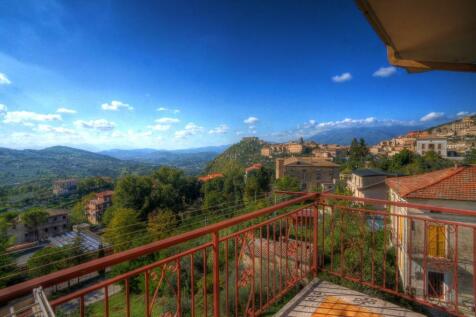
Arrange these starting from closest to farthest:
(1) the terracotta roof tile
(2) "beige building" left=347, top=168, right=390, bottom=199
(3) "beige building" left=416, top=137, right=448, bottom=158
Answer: (1) the terracotta roof tile, (2) "beige building" left=347, top=168, right=390, bottom=199, (3) "beige building" left=416, top=137, right=448, bottom=158

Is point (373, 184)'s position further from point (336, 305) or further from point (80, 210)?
point (80, 210)

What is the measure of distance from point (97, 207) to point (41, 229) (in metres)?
10.7

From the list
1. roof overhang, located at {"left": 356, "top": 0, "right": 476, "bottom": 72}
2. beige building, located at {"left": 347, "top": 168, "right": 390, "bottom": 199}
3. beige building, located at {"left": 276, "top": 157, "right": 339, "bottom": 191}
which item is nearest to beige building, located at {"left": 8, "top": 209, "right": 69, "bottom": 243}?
beige building, located at {"left": 276, "top": 157, "right": 339, "bottom": 191}

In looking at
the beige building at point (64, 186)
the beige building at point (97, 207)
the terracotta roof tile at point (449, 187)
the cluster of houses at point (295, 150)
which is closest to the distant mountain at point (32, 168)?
the beige building at point (64, 186)

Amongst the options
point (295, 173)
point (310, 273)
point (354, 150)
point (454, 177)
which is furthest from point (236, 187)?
point (310, 273)

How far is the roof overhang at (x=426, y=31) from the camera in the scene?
4.29 ft

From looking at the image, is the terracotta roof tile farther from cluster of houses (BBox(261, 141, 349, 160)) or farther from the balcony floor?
cluster of houses (BBox(261, 141, 349, 160))

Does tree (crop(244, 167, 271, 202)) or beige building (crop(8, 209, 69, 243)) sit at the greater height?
tree (crop(244, 167, 271, 202))

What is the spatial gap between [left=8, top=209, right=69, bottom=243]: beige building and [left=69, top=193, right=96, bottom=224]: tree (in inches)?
303

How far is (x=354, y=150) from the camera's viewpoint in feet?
151

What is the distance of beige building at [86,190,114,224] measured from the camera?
3953cm

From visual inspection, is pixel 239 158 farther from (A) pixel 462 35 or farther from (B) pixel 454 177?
(A) pixel 462 35

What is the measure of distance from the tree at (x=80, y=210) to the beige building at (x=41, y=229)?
771 cm

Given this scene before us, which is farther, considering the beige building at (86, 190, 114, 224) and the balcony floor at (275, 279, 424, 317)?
the beige building at (86, 190, 114, 224)
